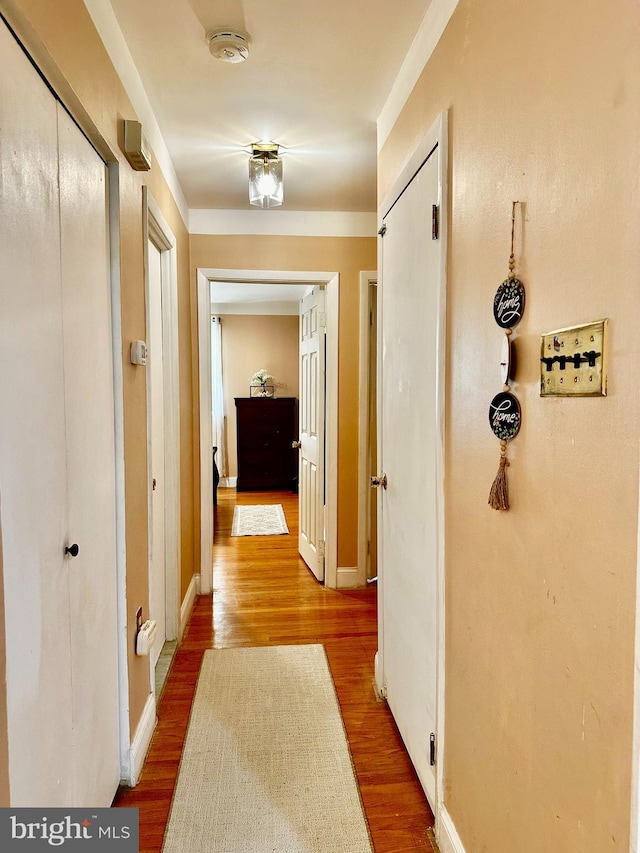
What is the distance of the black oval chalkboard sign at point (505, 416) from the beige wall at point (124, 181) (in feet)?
3.85

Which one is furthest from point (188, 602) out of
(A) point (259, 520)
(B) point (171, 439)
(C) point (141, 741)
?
(A) point (259, 520)

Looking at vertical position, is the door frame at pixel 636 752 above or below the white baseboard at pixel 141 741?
above

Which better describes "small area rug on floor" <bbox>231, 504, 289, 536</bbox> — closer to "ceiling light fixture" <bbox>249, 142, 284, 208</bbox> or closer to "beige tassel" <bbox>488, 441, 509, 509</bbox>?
"ceiling light fixture" <bbox>249, 142, 284, 208</bbox>

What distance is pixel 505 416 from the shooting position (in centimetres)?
109

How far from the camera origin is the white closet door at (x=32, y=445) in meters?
0.98

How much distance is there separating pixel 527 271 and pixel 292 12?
122 cm

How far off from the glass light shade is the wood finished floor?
2289 mm

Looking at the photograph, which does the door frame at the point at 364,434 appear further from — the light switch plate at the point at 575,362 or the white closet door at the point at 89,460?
the light switch plate at the point at 575,362

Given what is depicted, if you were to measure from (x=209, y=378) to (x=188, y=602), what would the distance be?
139 cm

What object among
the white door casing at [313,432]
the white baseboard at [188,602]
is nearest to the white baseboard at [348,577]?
the white door casing at [313,432]

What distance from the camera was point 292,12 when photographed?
1604 millimetres

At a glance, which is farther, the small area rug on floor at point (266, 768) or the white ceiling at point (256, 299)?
the white ceiling at point (256, 299)

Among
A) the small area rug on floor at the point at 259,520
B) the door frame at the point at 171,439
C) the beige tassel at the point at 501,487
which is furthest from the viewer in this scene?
the small area rug on floor at the point at 259,520

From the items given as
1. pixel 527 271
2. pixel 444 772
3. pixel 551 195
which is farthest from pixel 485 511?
pixel 444 772
